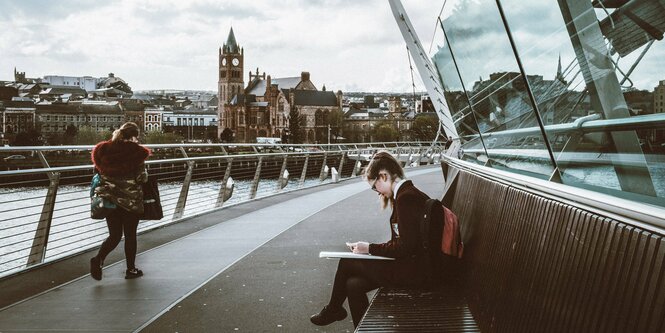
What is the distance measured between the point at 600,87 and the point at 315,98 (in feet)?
601

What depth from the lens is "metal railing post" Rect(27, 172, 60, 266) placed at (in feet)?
24.3

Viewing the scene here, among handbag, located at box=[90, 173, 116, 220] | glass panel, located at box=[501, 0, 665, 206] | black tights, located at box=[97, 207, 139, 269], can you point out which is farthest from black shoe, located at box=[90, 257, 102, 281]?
glass panel, located at box=[501, 0, 665, 206]

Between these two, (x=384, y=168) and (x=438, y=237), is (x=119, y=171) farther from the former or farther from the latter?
(x=438, y=237)

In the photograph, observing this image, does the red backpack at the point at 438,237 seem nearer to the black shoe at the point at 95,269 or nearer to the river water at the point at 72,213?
the black shoe at the point at 95,269

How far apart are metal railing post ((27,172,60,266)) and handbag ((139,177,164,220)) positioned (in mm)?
1268

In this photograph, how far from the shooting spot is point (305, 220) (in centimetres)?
1143

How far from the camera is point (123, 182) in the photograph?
6703mm

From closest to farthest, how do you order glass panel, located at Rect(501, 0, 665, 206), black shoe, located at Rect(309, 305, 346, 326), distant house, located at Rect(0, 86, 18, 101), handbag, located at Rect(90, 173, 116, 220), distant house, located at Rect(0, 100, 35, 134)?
glass panel, located at Rect(501, 0, 665, 206) → black shoe, located at Rect(309, 305, 346, 326) → handbag, located at Rect(90, 173, 116, 220) → distant house, located at Rect(0, 100, 35, 134) → distant house, located at Rect(0, 86, 18, 101)

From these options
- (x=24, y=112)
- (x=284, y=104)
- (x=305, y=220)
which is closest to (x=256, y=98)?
(x=284, y=104)

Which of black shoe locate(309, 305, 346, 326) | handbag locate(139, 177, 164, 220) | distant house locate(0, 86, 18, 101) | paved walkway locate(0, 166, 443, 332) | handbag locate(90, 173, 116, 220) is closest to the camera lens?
black shoe locate(309, 305, 346, 326)

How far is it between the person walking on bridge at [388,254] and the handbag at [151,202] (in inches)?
114

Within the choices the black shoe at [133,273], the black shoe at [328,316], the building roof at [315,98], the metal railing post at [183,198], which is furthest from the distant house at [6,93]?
the black shoe at [328,316]

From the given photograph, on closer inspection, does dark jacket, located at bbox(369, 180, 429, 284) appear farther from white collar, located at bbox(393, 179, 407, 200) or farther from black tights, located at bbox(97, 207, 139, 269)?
black tights, located at bbox(97, 207, 139, 269)

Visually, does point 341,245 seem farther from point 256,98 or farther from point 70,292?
point 256,98
